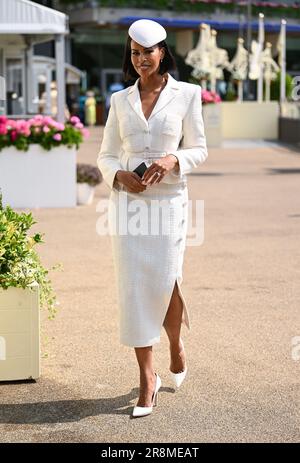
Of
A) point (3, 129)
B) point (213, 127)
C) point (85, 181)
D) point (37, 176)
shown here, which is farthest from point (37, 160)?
point (213, 127)

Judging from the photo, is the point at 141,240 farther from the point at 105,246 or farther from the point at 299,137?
the point at 299,137

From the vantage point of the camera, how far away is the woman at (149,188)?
16.1 ft

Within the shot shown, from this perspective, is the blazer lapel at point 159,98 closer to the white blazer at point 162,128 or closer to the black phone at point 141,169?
the white blazer at point 162,128

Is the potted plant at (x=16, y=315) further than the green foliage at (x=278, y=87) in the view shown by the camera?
No

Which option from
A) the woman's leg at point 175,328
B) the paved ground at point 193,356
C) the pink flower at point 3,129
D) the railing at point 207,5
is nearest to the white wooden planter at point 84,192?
the pink flower at point 3,129

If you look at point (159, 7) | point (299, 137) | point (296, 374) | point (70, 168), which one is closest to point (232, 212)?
point (70, 168)

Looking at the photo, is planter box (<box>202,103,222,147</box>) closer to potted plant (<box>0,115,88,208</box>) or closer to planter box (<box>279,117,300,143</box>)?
planter box (<box>279,117,300,143</box>)

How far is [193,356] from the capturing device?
604 centimetres

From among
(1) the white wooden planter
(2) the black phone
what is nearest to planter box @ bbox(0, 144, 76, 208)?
(1) the white wooden planter

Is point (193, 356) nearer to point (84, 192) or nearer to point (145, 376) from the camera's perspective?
point (145, 376)

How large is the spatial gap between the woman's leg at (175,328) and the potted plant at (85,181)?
9.37 meters

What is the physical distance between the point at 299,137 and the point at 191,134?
1048 inches

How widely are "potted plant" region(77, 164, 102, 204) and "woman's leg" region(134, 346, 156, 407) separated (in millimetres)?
9604

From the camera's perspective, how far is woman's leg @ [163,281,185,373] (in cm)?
→ 511
